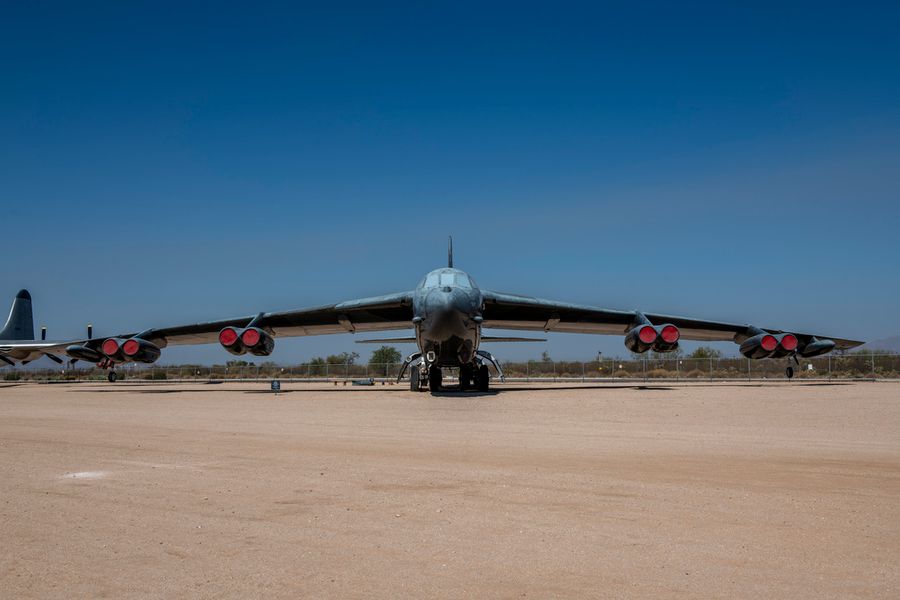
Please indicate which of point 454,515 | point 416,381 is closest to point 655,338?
point 416,381

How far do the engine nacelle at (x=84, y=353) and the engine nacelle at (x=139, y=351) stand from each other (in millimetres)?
3194

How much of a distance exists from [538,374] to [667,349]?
36.1 metres

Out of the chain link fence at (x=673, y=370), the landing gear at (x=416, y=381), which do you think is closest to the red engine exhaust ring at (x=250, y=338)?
the landing gear at (x=416, y=381)

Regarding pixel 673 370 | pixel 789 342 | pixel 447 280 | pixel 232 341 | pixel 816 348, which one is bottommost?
pixel 673 370

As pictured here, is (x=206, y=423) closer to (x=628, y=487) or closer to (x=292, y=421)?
(x=292, y=421)

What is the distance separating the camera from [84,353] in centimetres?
3089

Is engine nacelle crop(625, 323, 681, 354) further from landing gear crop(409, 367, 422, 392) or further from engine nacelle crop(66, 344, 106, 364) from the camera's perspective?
engine nacelle crop(66, 344, 106, 364)

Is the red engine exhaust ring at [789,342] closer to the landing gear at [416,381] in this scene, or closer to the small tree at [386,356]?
the landing gear at [416,381]

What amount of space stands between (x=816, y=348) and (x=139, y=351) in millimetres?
27073

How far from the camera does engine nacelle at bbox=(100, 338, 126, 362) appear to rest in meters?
27.8

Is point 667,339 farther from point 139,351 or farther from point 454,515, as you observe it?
point 454,515

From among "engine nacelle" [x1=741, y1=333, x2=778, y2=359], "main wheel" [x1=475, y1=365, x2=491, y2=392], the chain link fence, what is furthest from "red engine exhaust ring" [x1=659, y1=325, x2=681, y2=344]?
the chain link fence

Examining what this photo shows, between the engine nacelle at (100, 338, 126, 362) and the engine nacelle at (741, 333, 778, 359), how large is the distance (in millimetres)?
23952

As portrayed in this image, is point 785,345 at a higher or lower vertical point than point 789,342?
lower
